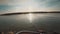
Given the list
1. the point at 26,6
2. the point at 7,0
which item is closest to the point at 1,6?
the point at 7,0

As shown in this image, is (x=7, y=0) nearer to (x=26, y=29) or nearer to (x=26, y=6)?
(x=26, y=6)

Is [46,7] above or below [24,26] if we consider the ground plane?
above

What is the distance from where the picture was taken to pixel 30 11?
3.24 feet

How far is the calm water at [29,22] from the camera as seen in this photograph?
3.15 feet

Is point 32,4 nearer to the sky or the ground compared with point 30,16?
nearer to the sky

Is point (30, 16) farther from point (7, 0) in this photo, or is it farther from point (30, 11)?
point (7, 0)

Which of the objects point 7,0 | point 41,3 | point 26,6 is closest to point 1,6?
point 7,0

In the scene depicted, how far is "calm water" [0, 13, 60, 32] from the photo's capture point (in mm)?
960

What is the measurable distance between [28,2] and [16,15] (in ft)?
0.56

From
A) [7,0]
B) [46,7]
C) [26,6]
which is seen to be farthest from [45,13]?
[7,0]

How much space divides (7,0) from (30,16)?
0.27 meters

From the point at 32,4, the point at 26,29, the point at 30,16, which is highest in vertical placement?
the point at 32,4

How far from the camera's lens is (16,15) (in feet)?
3.28

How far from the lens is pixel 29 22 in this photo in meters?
0.98
